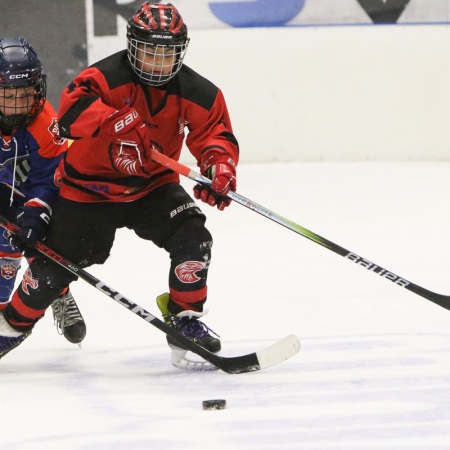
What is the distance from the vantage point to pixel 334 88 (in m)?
6.77

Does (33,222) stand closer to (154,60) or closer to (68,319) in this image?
(68,319)

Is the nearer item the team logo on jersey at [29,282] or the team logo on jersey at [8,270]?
the team logo on jersey at [29,282]

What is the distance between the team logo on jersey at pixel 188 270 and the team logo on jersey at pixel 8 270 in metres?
0.65

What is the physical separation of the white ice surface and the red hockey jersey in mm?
514

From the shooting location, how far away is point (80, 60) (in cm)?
677

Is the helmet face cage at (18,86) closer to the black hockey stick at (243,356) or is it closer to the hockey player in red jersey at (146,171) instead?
the hockey player in red jersey at (146,171)

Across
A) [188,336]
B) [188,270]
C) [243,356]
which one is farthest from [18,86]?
[243,356]

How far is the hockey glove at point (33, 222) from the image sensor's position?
2.89 meters

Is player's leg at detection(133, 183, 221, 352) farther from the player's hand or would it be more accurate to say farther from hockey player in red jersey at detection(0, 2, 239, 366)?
the player's hand

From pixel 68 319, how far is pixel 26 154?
1.75ft

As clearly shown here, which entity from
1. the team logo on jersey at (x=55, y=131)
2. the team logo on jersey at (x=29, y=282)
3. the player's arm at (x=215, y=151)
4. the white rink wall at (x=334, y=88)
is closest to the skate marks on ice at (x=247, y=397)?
the team logo on jersey at (x=29, y=282)

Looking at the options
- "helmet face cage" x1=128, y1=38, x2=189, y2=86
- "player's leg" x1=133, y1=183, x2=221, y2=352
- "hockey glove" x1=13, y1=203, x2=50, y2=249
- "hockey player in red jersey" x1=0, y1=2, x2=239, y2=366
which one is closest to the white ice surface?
"player's leg" x1=133, y1=183, x2=221, y2=352

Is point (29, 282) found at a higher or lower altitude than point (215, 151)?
lower

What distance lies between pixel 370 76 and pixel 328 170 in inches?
28.7
